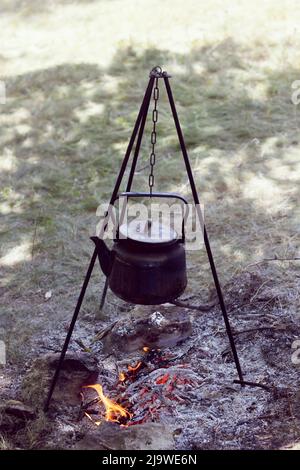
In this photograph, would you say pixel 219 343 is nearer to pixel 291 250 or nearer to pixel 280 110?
pixel 291 250

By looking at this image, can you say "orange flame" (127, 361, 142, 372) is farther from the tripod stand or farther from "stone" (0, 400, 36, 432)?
"stone" (0, 400, 36, 432)

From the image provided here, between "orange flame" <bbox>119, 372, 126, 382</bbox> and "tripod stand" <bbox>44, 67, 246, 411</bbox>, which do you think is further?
"orange flame" <bbox>119, 372, 126, 382</bbox>

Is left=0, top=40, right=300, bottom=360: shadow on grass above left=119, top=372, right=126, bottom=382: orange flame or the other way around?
above

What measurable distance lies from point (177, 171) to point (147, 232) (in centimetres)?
355

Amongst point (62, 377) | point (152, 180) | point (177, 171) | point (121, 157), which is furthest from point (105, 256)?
point (121, 157)

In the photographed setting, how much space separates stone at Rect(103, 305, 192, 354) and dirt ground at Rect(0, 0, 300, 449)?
0.37 feet

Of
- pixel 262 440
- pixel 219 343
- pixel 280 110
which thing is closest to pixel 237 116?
pixel 280 110

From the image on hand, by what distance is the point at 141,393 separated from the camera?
3.76 metres

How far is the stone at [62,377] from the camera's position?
3770mm

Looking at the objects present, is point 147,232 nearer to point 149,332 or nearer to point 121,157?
point 149,332

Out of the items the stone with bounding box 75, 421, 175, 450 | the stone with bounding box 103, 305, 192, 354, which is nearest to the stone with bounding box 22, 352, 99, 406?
the stone with bounding box 103, 305, 192, 354

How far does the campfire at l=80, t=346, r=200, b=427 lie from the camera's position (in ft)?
11.9

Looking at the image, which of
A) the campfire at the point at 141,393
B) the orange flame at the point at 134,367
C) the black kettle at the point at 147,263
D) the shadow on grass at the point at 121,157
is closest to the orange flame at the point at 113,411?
the campfire at the point at 141,393

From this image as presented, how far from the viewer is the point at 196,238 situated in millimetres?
6082
